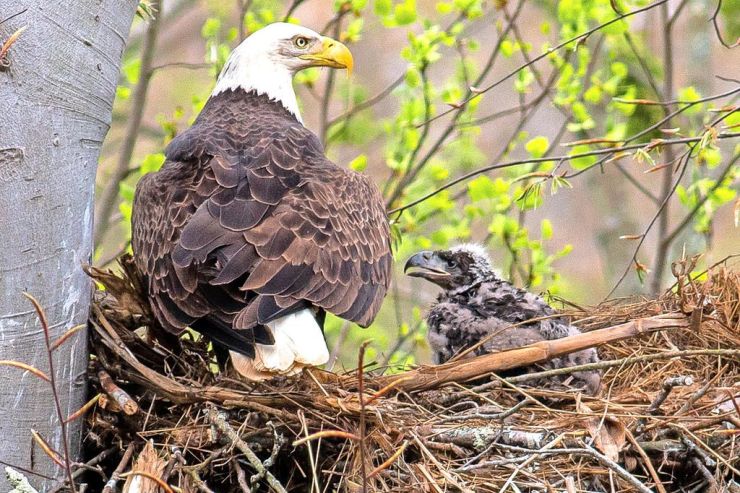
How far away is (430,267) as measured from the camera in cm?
532

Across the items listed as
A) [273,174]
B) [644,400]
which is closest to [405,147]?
[273,174]

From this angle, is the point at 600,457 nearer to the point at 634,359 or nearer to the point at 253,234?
the point at 634,359

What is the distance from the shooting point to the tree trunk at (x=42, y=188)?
135 inches

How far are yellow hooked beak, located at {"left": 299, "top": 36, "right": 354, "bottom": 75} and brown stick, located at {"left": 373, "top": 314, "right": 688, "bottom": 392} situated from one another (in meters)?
2.18

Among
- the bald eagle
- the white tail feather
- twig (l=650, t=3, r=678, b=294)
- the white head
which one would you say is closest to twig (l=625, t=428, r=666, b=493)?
the bald eagle

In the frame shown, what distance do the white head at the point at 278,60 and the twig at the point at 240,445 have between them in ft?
7.20

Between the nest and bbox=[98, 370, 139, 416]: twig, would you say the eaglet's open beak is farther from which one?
bbox=[98, 370, 139, 416]: twig

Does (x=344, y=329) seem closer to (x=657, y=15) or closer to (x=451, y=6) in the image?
(x=451, y=6)

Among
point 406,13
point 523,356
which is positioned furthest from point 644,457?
point 406,13

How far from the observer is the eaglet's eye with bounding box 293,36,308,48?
564 cm

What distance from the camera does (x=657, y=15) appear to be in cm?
1054

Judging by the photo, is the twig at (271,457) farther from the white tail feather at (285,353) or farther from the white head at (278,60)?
the white head at (278,60)

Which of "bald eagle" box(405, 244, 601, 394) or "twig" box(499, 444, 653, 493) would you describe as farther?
"bald eagle" box(405, 244, 601, 394)

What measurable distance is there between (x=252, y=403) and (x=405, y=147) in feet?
12.2
